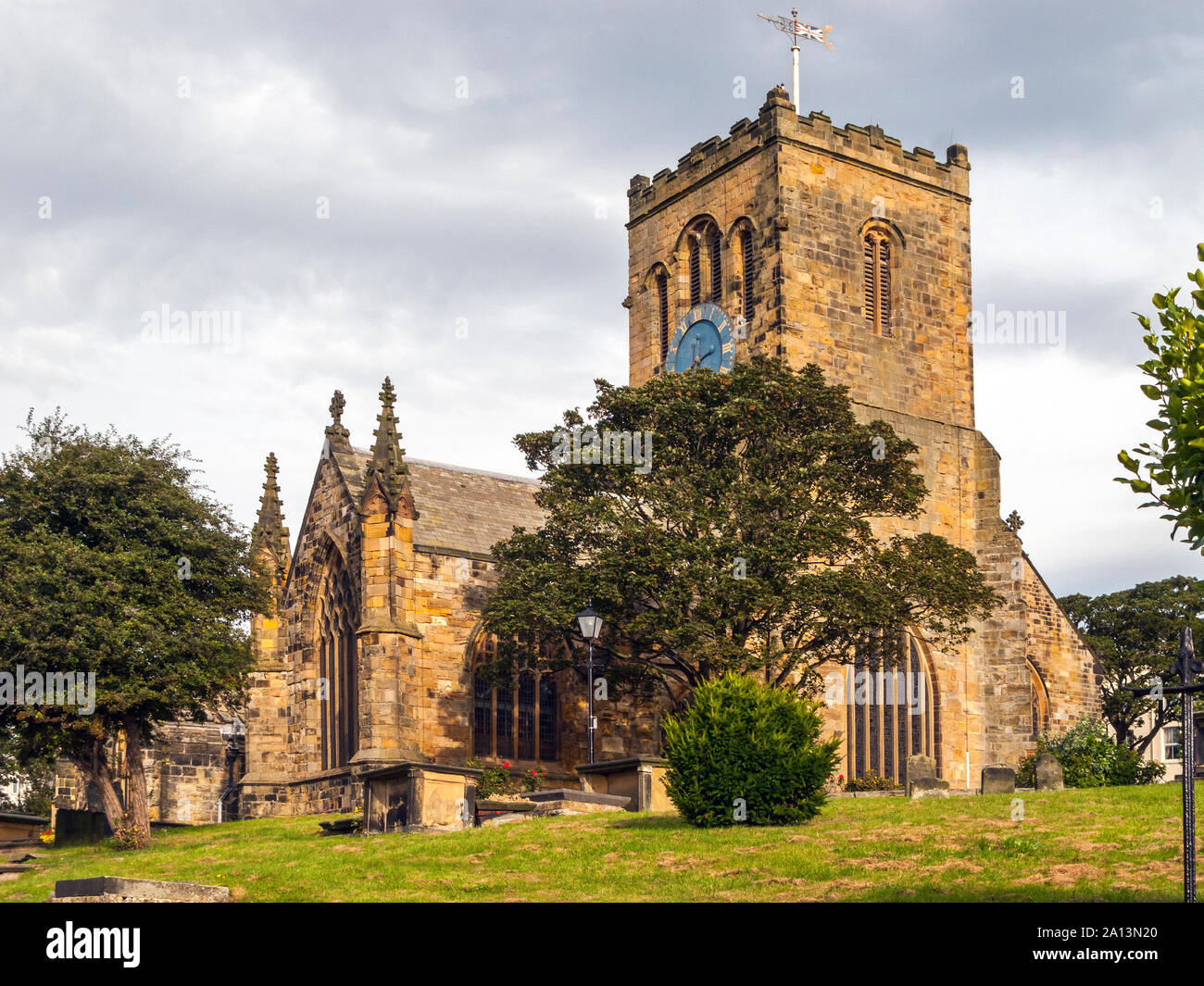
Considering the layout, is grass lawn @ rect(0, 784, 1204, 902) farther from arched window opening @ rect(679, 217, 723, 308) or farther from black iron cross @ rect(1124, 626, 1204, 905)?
arched window opening @ rect(679, 217, 723, 308)

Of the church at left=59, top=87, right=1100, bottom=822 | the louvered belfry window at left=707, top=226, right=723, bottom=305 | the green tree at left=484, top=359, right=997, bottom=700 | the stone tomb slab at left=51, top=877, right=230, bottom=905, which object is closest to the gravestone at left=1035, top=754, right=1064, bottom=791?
the green tree at left=484, top=359, right=997, bottom=700

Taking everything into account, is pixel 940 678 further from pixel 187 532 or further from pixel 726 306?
pixel 187 532

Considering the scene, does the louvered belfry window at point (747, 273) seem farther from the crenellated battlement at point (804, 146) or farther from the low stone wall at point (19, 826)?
the low stone wall at point (19, 826)

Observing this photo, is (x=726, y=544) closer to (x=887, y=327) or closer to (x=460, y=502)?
(x=460, y=502)

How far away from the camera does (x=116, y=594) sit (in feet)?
116

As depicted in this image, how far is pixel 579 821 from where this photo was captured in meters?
28.5

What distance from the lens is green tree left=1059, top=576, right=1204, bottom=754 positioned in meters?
69.1

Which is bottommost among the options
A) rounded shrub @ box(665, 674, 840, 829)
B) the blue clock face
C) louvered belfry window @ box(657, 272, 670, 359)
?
rounded shrub @ box(665, 674, 840, 829)

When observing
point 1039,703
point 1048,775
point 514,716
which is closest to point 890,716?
point 1039,703

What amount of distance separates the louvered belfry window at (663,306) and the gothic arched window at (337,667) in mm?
13724

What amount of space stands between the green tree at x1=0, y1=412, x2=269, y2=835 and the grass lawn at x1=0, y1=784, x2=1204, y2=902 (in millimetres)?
5822

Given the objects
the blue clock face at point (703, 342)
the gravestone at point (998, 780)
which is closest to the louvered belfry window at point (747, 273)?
the blue clock face at point (703, 342)
